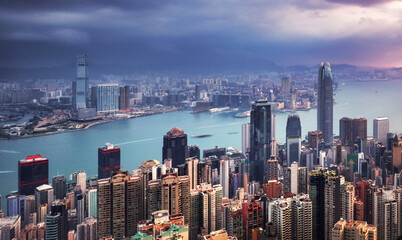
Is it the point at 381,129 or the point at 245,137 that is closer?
the point at 245,137

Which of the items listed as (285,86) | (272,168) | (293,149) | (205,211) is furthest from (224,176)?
(285,86)

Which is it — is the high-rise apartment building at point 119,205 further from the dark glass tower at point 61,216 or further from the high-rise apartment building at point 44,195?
the high-rise apartment building at point 44,195

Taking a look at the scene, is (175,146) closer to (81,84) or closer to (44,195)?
(81,84)

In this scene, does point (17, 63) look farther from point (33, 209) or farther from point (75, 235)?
point (75, 235)

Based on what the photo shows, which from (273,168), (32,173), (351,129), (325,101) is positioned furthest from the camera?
(325,101)

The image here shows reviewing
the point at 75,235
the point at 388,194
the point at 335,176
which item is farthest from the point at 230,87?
the point at 75,235

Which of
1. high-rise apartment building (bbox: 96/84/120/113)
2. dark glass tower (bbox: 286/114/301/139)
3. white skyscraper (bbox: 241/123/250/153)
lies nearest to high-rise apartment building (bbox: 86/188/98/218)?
high-rise apartment building (bbox: 96/84/120/113)

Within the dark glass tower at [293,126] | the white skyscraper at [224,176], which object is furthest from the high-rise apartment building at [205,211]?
the dark glass tower at [293,126]
